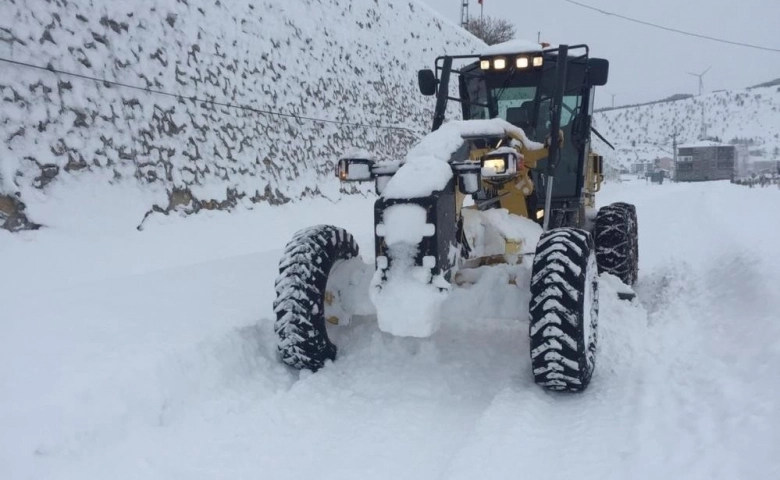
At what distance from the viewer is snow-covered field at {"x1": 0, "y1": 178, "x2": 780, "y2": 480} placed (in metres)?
2.77

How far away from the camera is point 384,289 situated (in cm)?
334

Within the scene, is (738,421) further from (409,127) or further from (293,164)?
(409,127)

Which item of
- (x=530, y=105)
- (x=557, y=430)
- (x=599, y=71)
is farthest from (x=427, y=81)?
(x=557, y=430)

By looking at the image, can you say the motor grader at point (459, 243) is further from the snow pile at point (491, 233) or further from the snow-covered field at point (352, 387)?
the snow-covered field at point (352, 387)

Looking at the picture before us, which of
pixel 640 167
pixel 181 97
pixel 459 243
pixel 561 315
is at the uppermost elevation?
pixel 640 167

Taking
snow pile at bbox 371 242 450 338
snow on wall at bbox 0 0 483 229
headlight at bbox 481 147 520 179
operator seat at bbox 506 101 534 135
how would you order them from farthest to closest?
snow on wall at bbox 0 0 483 229, operator seat at bbox 506 101 534 135, headlight at bbox 481 147 520 179, snow pile at bbox 371 242 450 338

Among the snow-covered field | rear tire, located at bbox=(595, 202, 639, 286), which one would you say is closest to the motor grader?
the snow-covered field

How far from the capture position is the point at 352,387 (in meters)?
3.79

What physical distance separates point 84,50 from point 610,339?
5.94 metres

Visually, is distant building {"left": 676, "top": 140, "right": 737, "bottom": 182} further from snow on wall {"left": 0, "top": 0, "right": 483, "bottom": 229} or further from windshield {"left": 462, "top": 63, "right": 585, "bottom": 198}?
windshield {"left": 462, "top": 63, "right": 585, "bottom": 198}

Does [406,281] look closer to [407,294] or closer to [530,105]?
[407,294]

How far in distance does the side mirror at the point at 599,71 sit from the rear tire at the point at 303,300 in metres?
2.77

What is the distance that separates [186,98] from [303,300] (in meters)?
5.34

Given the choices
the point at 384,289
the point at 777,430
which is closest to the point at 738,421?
the point at 777,430
